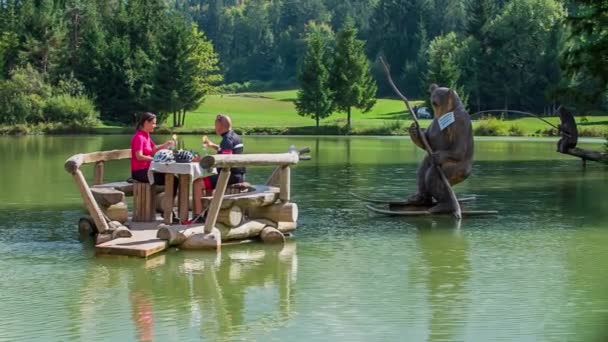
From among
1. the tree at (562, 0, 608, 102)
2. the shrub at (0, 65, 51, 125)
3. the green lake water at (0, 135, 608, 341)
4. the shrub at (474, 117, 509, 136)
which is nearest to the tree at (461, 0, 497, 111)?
the shrub at (474, 117, 509, 136)

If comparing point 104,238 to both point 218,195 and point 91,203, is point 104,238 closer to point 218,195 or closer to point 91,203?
point 91,203

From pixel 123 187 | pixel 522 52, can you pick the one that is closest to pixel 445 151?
pixel 123 187

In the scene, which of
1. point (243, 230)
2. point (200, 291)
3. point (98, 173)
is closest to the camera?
point (200, 291)

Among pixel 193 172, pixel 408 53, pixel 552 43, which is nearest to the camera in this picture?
pixel 193 172

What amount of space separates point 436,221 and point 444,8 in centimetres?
12733

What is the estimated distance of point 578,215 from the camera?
65.5 ft

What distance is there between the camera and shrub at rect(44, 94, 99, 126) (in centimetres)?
7562

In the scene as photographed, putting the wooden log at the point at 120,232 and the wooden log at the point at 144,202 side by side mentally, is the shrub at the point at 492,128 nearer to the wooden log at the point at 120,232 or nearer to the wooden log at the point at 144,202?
the wooden log at the point at 144,202

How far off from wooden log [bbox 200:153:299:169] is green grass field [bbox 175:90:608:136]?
4832cm

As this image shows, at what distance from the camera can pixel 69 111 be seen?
75.8m

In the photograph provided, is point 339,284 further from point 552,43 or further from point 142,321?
point 552,43

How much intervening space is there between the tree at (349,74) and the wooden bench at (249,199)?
58.8 m

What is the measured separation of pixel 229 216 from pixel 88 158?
10.2 ft

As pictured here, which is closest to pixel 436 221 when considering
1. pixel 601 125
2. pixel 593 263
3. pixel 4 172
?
pixel 593 263
